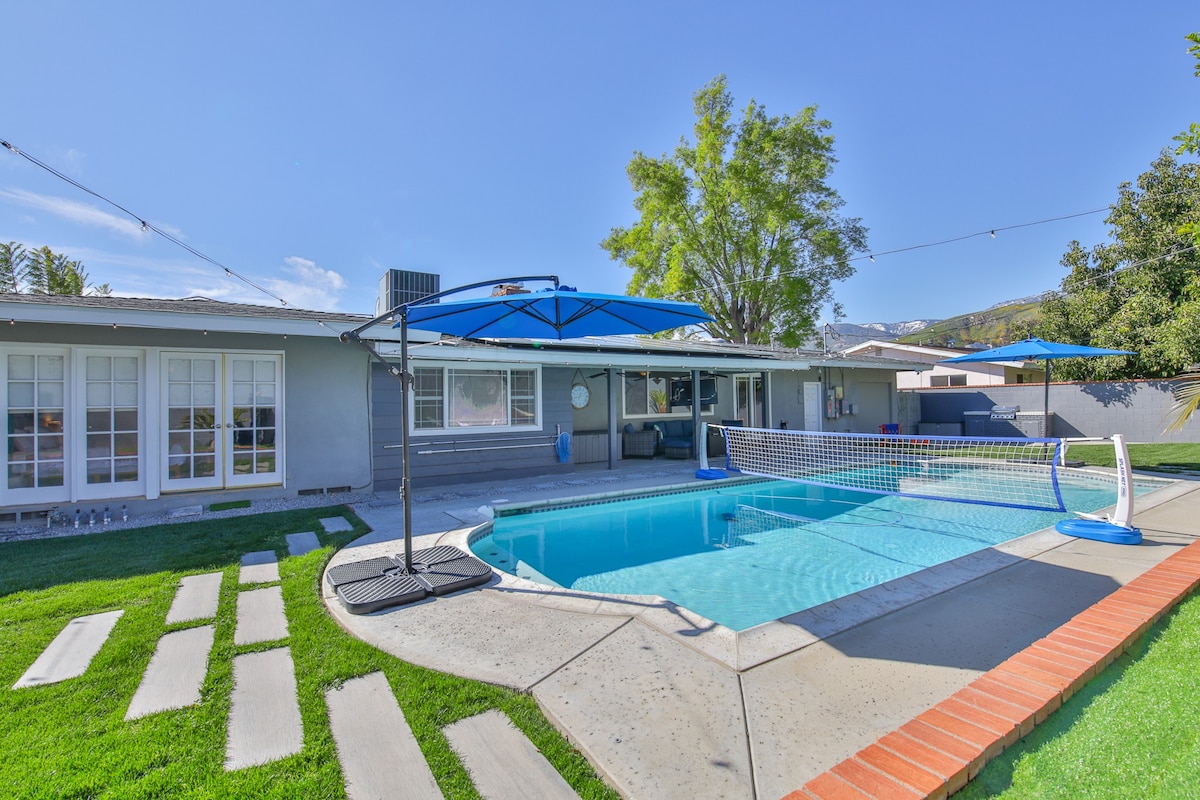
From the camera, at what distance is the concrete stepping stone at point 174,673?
2.79 metres

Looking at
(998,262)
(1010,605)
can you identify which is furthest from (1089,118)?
(1010,605)

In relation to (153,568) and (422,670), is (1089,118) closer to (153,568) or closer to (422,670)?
(422,670)

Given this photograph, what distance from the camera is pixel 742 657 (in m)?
3.18

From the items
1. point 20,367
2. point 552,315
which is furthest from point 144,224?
point 552,315

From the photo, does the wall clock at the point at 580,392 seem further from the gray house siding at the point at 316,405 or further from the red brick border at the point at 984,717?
the red brick border at the point at 984,717

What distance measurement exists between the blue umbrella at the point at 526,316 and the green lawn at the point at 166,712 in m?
1.38

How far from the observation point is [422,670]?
311 centimetres

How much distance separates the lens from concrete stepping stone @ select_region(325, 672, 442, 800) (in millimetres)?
2170

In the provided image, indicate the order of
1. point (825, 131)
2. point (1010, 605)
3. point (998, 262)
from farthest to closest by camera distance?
Answer: point (825, 131) < point (998, 262) < point (1010, 605)

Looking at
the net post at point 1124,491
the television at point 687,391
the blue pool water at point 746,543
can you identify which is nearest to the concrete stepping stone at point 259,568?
the blue pool water at point 746,543

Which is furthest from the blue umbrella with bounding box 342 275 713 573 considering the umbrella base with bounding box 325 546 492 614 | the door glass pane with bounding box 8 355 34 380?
the door glass pane with bounding box 8 355 34 380

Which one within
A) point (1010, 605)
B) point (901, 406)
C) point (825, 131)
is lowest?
point (1010, 605)

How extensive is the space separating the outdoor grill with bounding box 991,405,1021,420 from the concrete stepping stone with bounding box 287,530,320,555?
21.5 meters

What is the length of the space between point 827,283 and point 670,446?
16303 mm
